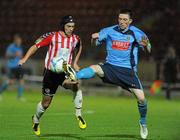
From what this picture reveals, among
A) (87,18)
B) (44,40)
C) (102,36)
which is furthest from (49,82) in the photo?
(87,18)

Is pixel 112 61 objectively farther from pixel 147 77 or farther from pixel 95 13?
pixel 95 13

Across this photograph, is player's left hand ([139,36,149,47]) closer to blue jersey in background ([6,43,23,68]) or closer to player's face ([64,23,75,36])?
player's face ([64,23,75,36])

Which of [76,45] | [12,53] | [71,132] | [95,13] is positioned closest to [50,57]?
[76,45]

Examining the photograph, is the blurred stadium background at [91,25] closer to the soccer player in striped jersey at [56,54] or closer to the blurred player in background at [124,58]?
the soccer player in striped jersey at [56,54]

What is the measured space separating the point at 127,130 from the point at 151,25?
67.3 feet

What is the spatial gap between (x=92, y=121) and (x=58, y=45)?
3.89 m

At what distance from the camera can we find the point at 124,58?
12.7m

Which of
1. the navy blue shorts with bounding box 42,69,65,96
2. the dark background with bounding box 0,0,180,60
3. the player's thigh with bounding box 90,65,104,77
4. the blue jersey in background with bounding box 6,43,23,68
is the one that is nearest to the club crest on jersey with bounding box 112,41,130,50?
the player's thigh with bounding box 90,65,104,77

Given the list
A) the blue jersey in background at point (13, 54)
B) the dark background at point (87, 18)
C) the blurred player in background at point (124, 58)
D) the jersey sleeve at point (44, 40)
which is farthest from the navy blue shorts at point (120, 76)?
the dark background at point (87, 18)

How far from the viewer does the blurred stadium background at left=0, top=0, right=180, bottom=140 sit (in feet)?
105

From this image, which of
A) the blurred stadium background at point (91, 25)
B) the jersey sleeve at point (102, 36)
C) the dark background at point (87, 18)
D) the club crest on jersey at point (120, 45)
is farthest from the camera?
the dark background at point (87, 18)

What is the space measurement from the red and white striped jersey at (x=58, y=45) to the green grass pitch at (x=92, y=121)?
1.46 m

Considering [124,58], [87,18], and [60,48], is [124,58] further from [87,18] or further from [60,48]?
[87,18]

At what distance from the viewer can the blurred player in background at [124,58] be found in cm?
1272
